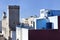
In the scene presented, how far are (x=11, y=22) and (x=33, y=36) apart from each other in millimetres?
20046

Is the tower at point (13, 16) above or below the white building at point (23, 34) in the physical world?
above

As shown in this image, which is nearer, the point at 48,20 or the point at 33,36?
the point at 33,36

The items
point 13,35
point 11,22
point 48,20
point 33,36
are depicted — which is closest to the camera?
point 33,36

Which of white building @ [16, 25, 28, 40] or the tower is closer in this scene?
white building @ [16, 25, 28, 40]

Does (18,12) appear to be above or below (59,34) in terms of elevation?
above

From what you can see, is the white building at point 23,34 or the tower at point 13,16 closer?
the white building at point 23,34

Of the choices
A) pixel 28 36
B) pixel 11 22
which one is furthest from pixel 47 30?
pixel 11 22

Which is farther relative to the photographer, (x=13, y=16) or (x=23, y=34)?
(x=13, y=16)

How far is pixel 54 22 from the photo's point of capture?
15.4 m

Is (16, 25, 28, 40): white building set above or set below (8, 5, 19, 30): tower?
below

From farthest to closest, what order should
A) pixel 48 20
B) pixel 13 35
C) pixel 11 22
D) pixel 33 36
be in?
pixel 11 22
pixel 13 35
pixel 48 20
pixel 33 36

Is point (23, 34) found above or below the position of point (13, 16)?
below

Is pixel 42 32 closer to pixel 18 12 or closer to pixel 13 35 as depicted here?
pixel 13 35

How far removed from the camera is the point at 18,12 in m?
34.4
